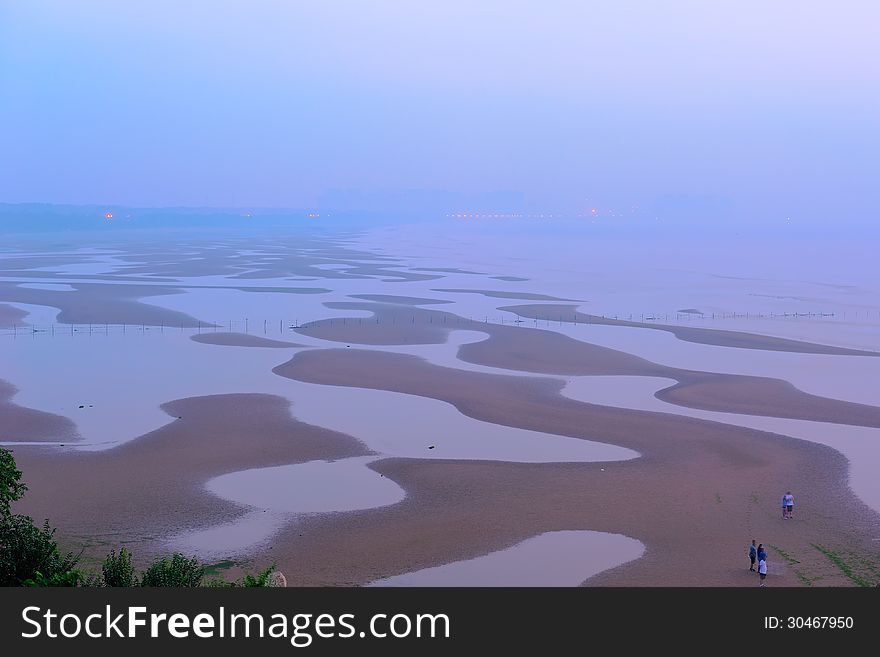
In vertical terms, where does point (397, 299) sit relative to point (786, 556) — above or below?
above

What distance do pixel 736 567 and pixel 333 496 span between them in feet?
34.1

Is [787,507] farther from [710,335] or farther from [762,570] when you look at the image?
[710,335]

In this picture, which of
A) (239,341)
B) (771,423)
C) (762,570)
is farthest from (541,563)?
(239,341)

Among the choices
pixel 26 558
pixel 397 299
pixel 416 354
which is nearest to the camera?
pixel 26 558

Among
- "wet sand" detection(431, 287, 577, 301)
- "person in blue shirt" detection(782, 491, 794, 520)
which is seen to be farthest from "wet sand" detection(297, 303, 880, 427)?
"person in blue shirt" detection(782, 491, 794, 520)

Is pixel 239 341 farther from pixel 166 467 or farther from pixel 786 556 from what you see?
pixel 786 556

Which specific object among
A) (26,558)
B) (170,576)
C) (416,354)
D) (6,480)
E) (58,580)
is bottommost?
(416,354)

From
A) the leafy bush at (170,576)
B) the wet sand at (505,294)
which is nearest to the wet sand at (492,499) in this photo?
the leafy bush at (170,576)

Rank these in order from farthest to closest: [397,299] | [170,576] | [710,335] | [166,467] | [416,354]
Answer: [397,299], [710,335], [416,354], [166,467], [170,576]

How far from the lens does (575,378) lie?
132 feet

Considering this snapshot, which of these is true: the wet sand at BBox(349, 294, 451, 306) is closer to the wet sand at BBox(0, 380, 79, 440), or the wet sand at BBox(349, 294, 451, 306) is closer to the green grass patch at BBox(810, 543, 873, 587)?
the wet sand at BBox(0, 380, 79, 440)

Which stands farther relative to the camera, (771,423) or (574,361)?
(574,361)

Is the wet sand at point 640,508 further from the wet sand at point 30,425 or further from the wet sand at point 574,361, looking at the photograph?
the wet sand at point 30,425

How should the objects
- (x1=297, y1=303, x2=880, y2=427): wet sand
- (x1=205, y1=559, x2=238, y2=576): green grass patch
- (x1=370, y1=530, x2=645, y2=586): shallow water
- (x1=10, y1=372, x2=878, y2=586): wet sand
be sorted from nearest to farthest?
(x1=370, y1=530, x2=645, y2=586): shallow water < (x1=205, y1=559, x2=238, y2=576): green grass patch < (x1=10, y1=372, x2=878, y2=586): wet sand < (x1=297, y1=303, x2=880, y2=427): wet sand
